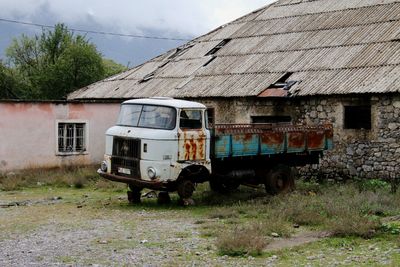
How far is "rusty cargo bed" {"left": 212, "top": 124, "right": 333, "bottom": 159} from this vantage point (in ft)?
45.1

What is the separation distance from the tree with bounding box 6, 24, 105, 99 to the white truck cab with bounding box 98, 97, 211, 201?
20633mm

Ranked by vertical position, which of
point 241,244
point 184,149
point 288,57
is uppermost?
point 288,57

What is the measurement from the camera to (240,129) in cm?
1414

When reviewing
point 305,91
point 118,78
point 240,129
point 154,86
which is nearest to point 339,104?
point 305,91

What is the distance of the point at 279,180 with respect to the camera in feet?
50.0

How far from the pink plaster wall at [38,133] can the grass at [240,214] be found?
4.67 ft

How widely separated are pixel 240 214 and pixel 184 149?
1843 millimetres

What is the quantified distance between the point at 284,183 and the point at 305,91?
11.2 ft

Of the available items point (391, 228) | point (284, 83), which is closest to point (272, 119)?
point (284, 83)

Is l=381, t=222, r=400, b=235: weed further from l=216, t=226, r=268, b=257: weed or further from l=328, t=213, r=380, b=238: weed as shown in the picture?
l=216, t=226, r=268, b=257: weed

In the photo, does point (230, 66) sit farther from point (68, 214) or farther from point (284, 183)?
point (68, 214)

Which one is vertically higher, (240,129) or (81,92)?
(81,92)

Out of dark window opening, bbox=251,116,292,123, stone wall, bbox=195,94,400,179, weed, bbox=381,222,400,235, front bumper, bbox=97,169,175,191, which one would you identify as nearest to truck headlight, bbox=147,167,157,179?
front bumper, bbox=97,169,175,191

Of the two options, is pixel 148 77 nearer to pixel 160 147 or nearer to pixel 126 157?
pixel 126 157
